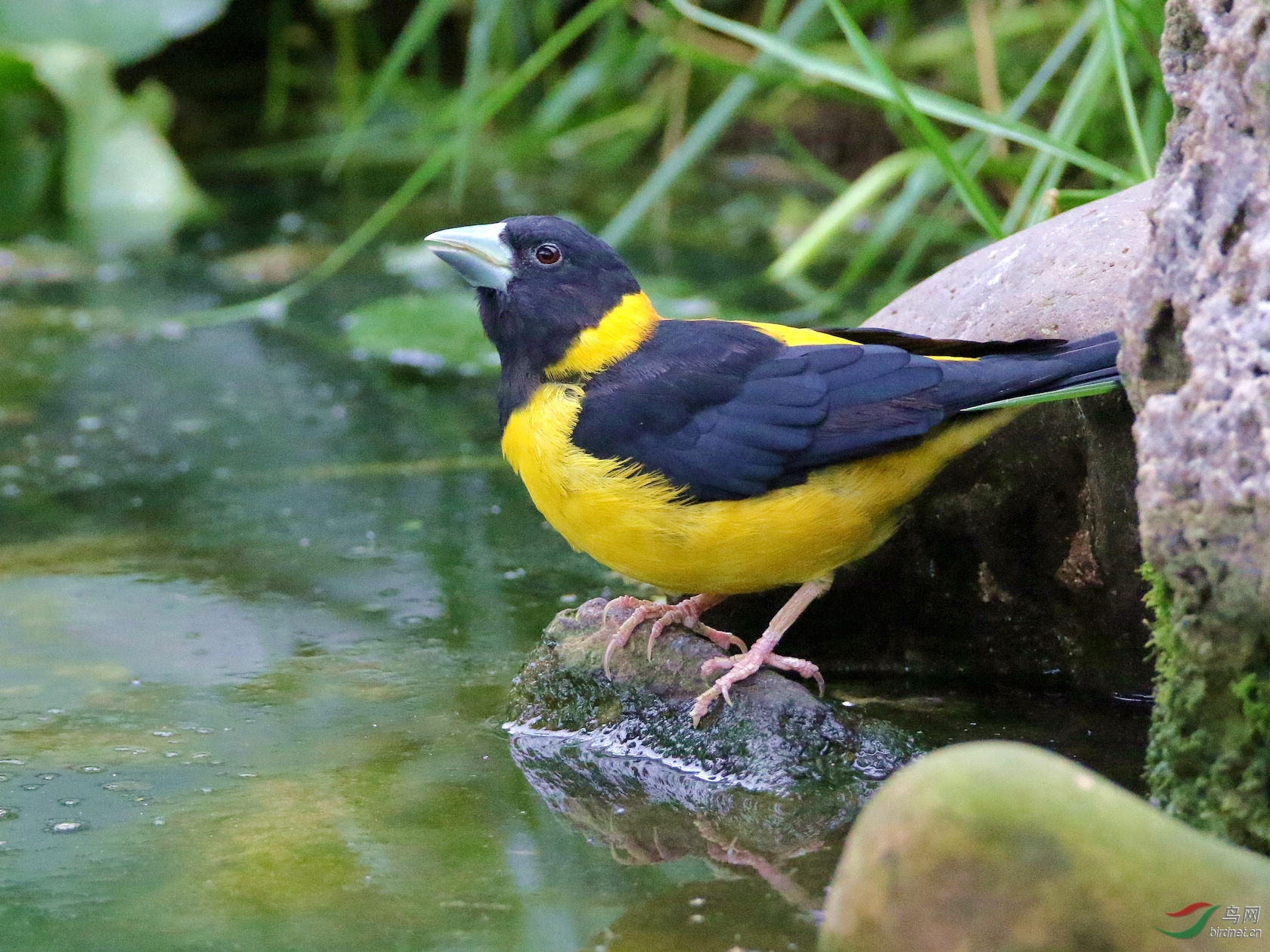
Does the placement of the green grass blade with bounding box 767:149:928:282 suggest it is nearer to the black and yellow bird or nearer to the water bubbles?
the black and yellow bird

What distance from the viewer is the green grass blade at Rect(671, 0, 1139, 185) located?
4207 millimetres

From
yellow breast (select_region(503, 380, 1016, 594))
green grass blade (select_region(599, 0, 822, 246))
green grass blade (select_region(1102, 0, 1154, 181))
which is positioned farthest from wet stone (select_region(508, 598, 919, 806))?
green grass blade (select_region(599, 0, 822, 246))

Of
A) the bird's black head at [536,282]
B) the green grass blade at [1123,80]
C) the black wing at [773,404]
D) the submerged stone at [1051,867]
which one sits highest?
the green grass blade at [1123,80]

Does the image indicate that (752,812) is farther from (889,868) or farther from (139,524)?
(139,524)

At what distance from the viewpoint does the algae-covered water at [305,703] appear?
8.16 feet

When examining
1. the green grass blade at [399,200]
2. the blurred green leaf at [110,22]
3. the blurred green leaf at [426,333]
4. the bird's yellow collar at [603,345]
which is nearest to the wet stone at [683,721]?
the bird's yellow collar at [603,345]

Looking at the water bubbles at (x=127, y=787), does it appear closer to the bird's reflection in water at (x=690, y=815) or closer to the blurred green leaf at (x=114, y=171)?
the bird's reflection in water at (x=690, y=815)

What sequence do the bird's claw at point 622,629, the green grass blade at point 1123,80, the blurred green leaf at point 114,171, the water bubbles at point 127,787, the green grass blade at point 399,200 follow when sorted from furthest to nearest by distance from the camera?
Result: 1. the blurred green leaf at point 114,171
2. the green grass blade at point 399,200
3. the green grass blade at point 1123,80
4. the bird's claw at point 622,629
5. the water bubbles at point 127,787

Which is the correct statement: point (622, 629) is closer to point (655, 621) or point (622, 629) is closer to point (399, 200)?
point (655, 621)

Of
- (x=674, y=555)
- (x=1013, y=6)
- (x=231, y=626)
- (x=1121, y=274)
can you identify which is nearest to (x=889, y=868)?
(x=674, y=555)

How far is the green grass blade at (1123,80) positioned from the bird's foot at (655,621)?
1714mm

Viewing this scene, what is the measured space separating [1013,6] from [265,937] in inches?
244

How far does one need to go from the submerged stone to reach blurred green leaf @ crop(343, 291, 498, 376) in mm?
4243

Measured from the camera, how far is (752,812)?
9.37ft
